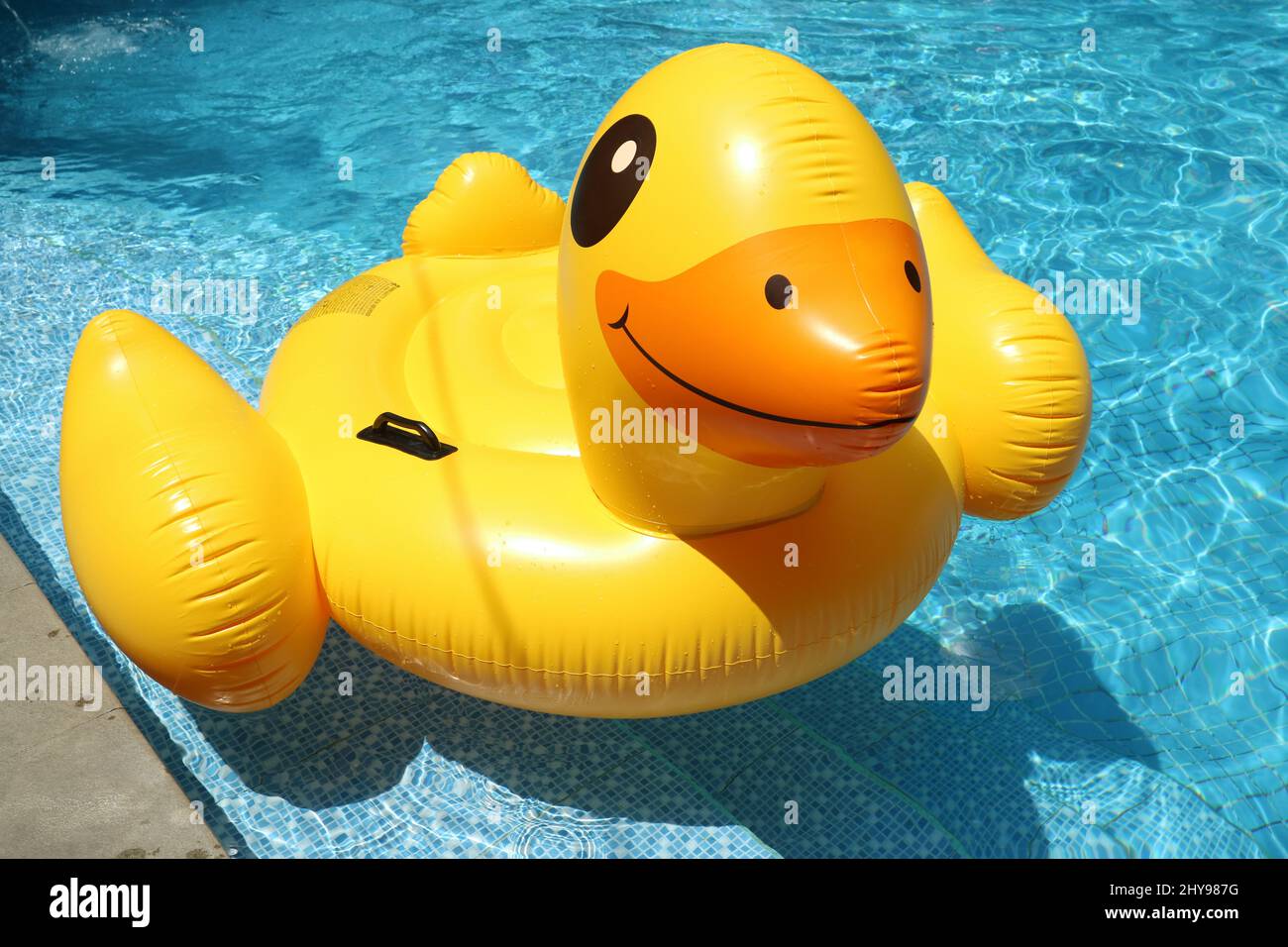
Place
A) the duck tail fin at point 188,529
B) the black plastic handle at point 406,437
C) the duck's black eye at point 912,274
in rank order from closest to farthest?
the duck's black eye at point 912,274
the duck tail fin at point 188,529
the black plastic handle at point 406,437

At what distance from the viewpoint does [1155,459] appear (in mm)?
4480

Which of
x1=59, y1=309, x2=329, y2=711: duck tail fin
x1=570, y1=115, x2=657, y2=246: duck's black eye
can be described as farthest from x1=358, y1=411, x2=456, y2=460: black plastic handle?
x1=570, y1=115, x2=657, y2=246: duck's black eye

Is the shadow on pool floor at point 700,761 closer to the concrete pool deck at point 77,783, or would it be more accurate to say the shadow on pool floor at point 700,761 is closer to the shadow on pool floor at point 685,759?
the shadow on pool floor at point 685,759

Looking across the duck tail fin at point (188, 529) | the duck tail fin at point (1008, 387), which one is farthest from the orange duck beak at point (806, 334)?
the duck tail fin at point (188, 529)

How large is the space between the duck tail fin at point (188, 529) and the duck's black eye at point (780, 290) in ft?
4.31

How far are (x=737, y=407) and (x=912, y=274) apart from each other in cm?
43

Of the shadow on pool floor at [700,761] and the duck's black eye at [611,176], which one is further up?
the duck's black eye at [611,176]

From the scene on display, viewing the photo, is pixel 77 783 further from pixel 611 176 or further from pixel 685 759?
pixel 611 176

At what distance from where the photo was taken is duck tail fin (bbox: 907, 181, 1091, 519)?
9.50 ft

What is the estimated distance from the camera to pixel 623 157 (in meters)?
2.31

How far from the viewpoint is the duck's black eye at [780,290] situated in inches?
82.3

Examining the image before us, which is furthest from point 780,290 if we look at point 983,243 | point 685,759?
point 983,243

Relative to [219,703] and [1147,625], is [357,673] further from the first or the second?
A: [1147,625]

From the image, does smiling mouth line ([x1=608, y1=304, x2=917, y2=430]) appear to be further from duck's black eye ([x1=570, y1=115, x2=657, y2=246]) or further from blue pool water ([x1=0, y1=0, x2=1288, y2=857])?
blue pool water ([x1=0, y1=0, x2=1288, y2=857])
